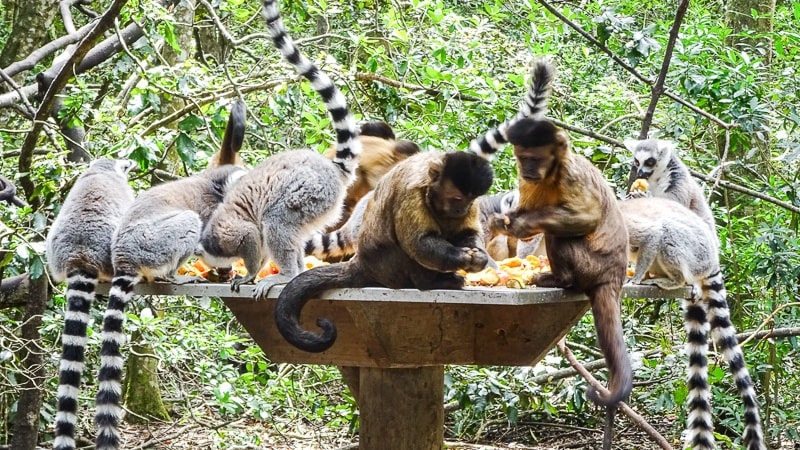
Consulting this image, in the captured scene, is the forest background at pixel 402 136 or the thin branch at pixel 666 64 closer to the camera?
the thin branch at pixel 666 64

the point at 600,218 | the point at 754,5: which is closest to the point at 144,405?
the point at 600,218

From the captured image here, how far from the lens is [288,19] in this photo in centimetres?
1164

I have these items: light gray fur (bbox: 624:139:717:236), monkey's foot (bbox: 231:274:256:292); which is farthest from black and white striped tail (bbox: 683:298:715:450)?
monkey's foot (bbox: 231:274:256:292)

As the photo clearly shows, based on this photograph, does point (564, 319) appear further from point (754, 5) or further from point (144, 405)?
point (754, 5)

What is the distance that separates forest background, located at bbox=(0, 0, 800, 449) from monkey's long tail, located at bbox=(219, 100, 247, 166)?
15.7 inches

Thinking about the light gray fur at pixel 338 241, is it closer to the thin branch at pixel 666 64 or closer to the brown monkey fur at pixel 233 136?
the brown monkey fur at pixel 233 136

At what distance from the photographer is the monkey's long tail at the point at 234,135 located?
6.43 meters

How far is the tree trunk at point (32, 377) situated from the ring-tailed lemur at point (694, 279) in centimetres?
453

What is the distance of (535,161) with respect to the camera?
4418 millimetres

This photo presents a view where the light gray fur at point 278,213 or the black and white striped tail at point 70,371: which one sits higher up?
the light gray fur at point 278,213

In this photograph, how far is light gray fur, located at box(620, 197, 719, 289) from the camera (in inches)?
228

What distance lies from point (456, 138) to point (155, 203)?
334 centimetres

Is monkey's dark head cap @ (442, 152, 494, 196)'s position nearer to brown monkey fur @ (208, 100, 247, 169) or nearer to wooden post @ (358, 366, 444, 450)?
wooden post @ (358, 366, 444, 450)

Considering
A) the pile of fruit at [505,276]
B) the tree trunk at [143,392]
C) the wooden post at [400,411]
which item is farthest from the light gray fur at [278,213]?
the tree trunk at [143,392]
